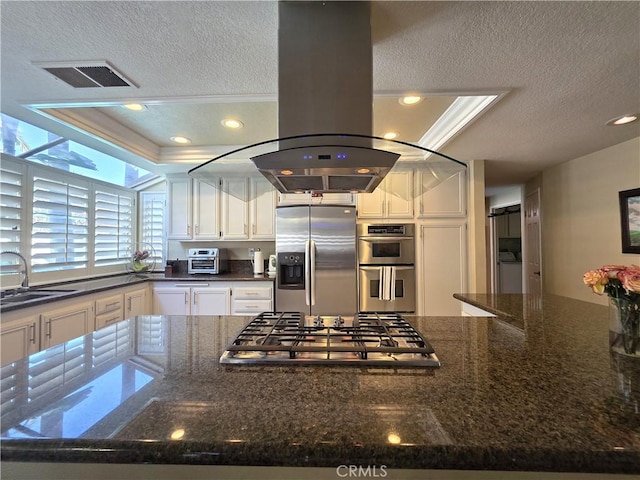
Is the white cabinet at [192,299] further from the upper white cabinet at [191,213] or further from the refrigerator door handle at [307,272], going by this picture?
the refrigerator door handle at [307,272]

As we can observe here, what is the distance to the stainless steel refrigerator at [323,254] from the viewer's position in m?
3.04

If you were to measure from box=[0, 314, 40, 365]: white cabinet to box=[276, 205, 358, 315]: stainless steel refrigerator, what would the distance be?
6.30ft

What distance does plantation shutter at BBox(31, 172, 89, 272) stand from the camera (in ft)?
8.49

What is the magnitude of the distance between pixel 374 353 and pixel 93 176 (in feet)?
12.1

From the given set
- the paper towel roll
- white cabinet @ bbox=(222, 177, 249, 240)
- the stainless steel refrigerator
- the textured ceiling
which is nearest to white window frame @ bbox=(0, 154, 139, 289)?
the textured ceiling

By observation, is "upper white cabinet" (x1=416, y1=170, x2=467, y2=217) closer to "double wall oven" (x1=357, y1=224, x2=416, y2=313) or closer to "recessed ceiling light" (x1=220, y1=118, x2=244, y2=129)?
"double wall oven" (x1=357, y1=224, x2=416, y2=313)

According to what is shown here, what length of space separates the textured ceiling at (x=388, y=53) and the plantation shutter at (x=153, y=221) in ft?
5.77

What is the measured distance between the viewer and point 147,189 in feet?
13.0

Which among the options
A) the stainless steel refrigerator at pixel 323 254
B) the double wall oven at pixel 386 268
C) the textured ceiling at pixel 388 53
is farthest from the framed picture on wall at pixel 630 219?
the stainless steel refrigerator at pixel 323 254

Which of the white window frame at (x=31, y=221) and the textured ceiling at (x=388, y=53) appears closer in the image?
the textured ceiling at (x=388, y=53)

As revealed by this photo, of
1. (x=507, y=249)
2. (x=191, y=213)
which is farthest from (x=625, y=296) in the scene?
(x=507, y=249)

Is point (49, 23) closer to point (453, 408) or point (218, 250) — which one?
point (453, 408)

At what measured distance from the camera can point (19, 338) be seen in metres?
1.87

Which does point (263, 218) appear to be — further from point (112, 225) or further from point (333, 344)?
point (333, 344)
